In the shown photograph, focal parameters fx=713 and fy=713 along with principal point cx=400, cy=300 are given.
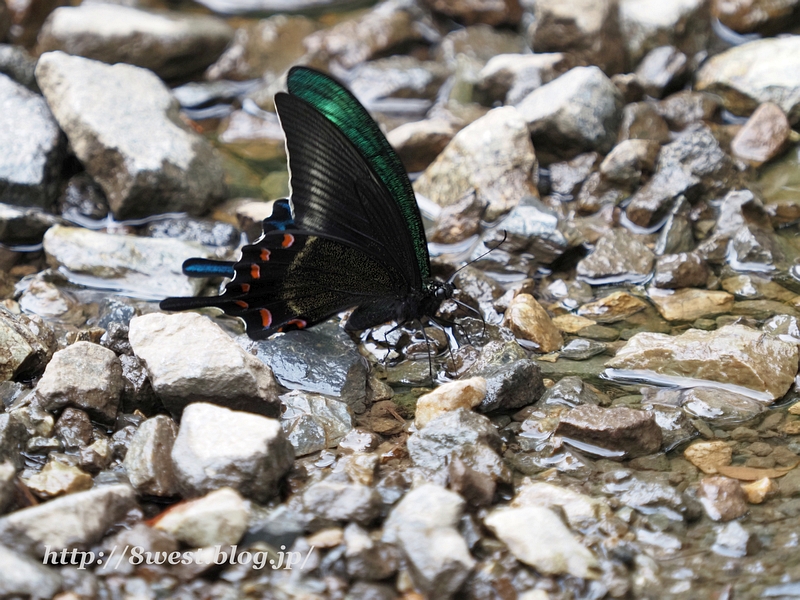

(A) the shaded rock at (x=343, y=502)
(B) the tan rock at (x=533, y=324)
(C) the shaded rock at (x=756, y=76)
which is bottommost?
(A) the shaded rock at (x=343, y=502)

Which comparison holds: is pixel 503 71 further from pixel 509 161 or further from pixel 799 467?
pixel 799 467

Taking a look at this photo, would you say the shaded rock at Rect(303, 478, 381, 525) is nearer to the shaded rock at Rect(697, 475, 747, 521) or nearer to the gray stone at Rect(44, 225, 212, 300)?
the shaded rock at Rect(697, 475, 747, 521)

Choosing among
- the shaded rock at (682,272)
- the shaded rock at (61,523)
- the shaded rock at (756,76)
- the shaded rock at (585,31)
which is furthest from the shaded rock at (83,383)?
the shaded rock at (756,76)

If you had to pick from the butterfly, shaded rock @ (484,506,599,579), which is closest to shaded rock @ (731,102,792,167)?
the butterfly

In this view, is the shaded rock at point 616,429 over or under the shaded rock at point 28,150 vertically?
under

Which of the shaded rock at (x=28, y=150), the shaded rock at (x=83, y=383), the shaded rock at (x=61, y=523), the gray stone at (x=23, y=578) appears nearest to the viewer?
the gray stone at (x=23, y=578)

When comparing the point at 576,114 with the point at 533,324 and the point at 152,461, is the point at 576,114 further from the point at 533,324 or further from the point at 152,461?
the point at 152,461

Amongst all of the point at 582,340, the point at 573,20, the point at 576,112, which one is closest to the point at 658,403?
the point at 582,340

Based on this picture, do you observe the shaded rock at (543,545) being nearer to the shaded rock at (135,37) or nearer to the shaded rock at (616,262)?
the shaded rock at (616,262)
